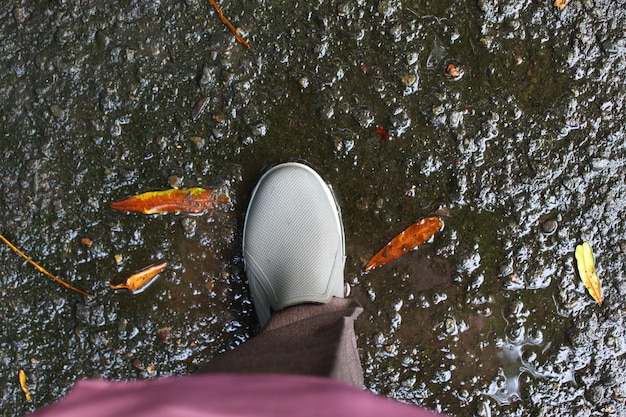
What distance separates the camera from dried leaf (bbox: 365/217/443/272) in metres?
1.67

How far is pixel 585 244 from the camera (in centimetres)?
167

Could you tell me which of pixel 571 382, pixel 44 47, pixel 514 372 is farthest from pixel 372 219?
pixel 44 47

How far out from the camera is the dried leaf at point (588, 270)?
1.66 metres

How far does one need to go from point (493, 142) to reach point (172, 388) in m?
1.26

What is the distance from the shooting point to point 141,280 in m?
1.68

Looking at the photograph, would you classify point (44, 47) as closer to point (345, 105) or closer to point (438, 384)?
point (345, 105)

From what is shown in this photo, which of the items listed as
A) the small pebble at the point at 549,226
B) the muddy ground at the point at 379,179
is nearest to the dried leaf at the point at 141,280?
the muddy ground at the point at 379,179

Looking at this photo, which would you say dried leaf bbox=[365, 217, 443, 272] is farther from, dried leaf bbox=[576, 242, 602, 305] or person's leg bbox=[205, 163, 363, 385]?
dried leaf bbox=[576, 242, 602, 305]

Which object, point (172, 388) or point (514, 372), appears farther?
point (514, 372)

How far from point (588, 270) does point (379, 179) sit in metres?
0.76

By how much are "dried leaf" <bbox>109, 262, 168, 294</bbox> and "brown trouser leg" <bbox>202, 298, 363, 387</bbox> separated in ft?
1.45

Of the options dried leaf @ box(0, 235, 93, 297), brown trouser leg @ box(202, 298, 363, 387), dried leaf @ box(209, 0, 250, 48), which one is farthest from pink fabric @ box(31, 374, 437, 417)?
dried leaf @ box(209, 0, 250, 48)

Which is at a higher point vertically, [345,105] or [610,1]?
[610,1]

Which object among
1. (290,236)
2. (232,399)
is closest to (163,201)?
(290,236)
